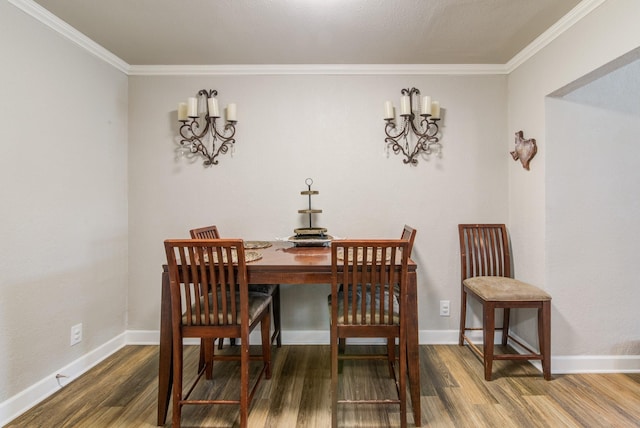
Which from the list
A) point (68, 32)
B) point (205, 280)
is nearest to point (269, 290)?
point (205, 280)

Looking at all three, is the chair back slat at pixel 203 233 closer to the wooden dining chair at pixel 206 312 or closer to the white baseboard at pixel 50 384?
the wooden dining chair at pixel 206 312

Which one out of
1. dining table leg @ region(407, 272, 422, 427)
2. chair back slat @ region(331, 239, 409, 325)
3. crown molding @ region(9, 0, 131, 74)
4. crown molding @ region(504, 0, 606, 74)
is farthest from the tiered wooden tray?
crown molding @ region(504, 0, 606, 74)

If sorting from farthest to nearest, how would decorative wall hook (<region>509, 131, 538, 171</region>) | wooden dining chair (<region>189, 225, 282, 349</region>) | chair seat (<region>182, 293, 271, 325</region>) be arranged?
decorative wall hook (<region>509, 131, 538, 171</region>), wooden dining chair (<region>189, 225, 282, 349</region>), chair seat (<region>182, 293, 271, 325</region>)

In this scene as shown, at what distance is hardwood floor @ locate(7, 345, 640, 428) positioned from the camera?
180cm

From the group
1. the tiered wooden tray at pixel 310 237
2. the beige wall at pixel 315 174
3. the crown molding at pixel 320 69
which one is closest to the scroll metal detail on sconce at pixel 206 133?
the beige wall at pixel 315 174

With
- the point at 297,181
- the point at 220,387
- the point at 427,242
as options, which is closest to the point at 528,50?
the point at 427,242

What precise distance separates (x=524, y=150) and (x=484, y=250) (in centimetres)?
83

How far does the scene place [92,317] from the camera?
2412 mm

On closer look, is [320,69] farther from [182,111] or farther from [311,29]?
[182,111]

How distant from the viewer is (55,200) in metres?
2.10

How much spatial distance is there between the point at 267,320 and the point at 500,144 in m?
2.36

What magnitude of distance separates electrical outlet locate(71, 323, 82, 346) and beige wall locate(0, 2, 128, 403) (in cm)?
4

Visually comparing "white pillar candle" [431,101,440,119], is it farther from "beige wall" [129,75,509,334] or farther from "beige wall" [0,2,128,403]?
"beige wall" [0,2,128,403]

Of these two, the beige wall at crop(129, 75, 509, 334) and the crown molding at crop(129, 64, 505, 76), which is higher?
the crown molding at crop(129, 64, 505, 76)
